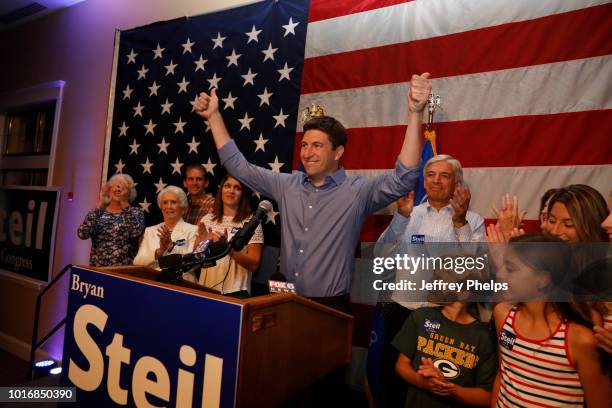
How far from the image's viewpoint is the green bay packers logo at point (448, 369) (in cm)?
135

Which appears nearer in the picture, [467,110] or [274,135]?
[467,110]

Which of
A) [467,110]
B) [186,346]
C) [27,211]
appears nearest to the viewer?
[186,346]

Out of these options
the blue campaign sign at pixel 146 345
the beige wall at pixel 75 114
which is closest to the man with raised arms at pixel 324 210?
the blue campaign sign at pixel 146 345

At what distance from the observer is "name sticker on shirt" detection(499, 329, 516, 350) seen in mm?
1167

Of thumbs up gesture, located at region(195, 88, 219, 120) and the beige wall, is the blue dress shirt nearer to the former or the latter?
thumbs up gesture, located at region(195, 88, 219, 120)

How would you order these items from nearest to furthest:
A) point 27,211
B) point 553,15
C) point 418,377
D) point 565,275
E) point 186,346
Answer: point 186,346, point 565,275, point 418,377, point 553,15, point 27,211

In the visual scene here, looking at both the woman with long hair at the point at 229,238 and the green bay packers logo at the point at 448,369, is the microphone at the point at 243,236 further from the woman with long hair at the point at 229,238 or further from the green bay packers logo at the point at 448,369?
the woman with long hair at the point at 229,238

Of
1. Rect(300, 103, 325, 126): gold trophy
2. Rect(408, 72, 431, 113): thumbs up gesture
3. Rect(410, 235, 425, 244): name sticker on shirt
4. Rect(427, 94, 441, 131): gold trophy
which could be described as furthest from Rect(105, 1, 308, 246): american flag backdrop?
Rect(408, 72, 431, 113): thumbs up gesture

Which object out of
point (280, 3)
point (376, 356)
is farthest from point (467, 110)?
point (280, 3)

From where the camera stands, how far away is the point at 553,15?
1.83m

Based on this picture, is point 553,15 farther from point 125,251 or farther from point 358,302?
point 125,251

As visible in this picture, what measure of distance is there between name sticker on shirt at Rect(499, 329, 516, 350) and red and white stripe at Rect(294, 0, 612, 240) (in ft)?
2.76

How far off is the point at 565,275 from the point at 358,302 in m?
1.29

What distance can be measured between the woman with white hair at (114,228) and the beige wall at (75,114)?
1005 mm
